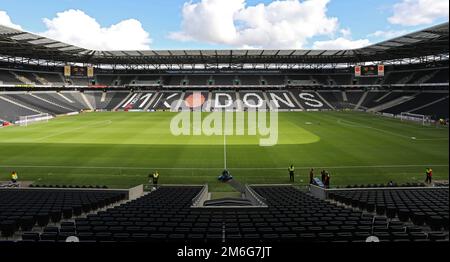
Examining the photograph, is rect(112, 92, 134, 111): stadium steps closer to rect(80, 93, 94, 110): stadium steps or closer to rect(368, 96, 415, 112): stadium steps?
rect(80, 93, 94, 110): stadium steps

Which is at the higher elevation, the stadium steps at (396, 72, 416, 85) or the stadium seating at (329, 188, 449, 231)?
the stadium steps at (396, 72, 416, 85)

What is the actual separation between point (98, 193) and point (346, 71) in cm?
9663

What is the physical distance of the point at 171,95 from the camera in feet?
319

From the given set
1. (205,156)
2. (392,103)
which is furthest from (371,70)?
(205,156)

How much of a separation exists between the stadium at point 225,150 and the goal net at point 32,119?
40 cm

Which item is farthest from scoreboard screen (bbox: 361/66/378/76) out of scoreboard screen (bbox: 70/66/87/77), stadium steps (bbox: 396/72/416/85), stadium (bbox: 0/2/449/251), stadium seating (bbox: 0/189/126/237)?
stadium seating (bbox: 0/189/126/237)

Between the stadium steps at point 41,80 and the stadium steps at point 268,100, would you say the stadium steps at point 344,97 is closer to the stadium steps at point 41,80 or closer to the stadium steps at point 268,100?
the stadium steps at point 268,100

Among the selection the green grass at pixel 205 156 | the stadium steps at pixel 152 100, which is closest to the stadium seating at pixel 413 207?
the green grass at pixel 205 156

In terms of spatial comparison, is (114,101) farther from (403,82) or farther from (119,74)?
(403,82)

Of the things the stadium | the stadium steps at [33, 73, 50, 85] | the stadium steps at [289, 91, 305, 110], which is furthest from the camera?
the stadium steps at [289, 91, 305, 110]

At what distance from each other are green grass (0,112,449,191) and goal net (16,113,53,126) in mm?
6372

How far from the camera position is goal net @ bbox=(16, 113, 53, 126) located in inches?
2110

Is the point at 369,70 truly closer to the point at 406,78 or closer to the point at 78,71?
the point at 406,78
